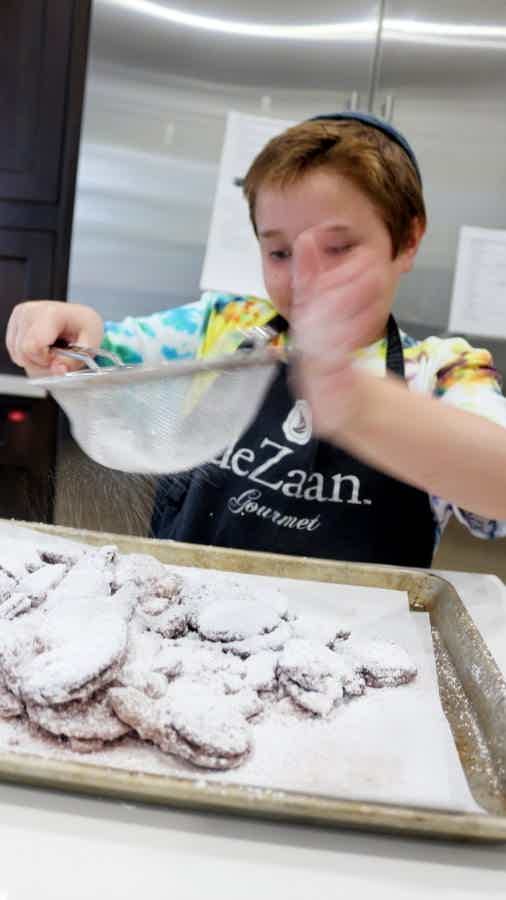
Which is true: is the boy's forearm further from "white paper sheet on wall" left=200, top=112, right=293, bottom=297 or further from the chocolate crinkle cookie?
"white paper sheet on wall" left=200, top=112, right=293, bottom=297

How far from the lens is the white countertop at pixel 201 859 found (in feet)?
1.38

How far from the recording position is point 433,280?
1.88m

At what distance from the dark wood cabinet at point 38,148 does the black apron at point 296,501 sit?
1.03 m

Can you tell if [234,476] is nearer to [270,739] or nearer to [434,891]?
[270,739]

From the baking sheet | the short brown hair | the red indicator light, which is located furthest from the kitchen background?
the baking sheet

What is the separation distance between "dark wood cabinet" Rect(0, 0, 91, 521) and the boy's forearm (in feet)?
4.73

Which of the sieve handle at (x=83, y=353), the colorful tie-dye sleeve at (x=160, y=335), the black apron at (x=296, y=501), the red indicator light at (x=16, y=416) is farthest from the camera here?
the red indicator light at (x=16, y=416)

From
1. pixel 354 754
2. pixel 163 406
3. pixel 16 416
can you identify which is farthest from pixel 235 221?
pixel 354 754

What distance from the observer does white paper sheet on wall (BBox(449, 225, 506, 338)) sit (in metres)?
1.87

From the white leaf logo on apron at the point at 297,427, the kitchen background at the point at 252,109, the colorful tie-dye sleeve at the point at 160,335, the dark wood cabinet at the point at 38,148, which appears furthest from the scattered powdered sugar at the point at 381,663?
the dark wood cabinet at the point at 38,148

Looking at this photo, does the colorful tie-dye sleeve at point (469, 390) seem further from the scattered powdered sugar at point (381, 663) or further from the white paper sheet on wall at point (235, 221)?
the white paper sheet on wall at point (235, 221)

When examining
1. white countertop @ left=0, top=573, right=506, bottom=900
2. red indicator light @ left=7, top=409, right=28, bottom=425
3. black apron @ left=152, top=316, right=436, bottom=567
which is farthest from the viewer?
red indicator light @ left=7, top=409, right=28, bottom=425

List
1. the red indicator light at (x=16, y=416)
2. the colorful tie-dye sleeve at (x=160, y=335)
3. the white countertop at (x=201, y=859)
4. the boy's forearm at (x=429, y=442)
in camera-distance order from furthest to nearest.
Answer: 1. the red indicator light at (x=16, y=416)
2. the colorful tie-dye sleeve at (x=160, y=335)
3. the boy's forearm at (x=429, y=442)
4. the white countertop at (x=201, y=859)

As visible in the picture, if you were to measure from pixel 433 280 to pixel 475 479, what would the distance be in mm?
1186
